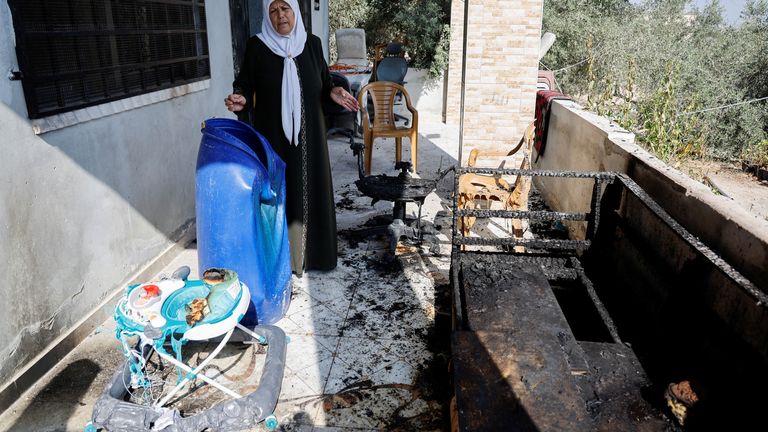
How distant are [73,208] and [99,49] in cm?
103

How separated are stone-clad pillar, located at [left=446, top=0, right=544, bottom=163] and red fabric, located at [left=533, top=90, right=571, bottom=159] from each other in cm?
103

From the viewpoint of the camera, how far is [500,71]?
540 centimetres

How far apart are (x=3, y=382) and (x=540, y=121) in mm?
5733

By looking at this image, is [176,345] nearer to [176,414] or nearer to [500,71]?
[176,414]

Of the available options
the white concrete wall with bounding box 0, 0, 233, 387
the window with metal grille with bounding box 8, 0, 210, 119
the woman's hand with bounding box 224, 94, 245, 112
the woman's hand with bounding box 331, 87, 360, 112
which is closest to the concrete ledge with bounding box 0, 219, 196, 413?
the white concrete wall with bounding box 0, 0, 233, 387

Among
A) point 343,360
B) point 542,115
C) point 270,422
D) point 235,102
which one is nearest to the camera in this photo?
point 270,422

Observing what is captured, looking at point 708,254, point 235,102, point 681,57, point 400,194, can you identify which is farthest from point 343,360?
point 681,57

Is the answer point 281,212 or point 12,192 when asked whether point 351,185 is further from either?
point 12,192

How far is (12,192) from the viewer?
270 centimetres

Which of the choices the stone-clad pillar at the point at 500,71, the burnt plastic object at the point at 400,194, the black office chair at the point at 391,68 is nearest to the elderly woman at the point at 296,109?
the burnt plastic object at the point at 400,194

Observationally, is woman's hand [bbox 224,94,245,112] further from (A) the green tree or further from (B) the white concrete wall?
(A) the green tree

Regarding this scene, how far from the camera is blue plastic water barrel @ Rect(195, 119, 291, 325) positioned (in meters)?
3.01

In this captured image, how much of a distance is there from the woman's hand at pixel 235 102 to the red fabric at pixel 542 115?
12.9 ft

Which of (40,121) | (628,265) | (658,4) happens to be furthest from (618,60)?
(40,121)
